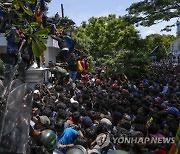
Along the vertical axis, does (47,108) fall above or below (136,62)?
below

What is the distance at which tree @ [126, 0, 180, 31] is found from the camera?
54.1 feet

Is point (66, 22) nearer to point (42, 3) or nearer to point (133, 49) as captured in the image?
point (133, 49)

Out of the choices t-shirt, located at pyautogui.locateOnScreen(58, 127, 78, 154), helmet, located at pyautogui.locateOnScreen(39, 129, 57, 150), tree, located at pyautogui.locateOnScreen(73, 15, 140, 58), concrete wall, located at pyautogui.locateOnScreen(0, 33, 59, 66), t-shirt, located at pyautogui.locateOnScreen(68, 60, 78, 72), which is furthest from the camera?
tree, located at pyautogui.locateOnScreen(73, 15, 140, 58)

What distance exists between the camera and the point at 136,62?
1898cm

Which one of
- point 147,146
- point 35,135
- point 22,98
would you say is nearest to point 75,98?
point 147,146

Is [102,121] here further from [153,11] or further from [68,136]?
[153,11]

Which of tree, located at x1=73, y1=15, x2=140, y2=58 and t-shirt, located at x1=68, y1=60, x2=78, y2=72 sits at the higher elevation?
tree, located at x1=73, y1=15, x2=140, y2=58

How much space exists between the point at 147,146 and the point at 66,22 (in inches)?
595

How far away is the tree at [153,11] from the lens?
1650 cm

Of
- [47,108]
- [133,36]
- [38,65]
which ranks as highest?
[133,36]

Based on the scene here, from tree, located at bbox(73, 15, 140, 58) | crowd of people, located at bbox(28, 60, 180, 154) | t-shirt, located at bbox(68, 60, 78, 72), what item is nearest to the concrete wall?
t-shirt, located at bbox(68, 60, 78, 72)

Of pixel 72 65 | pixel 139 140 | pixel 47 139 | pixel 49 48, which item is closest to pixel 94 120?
pixel 139 140

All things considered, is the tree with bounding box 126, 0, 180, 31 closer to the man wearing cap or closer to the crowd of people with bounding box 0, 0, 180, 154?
the crowd of people with bounding box 0, 0, 180, 154

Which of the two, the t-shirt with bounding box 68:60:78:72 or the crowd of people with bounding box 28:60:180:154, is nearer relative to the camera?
the crowd of people with bounding box 28:60:180:154
